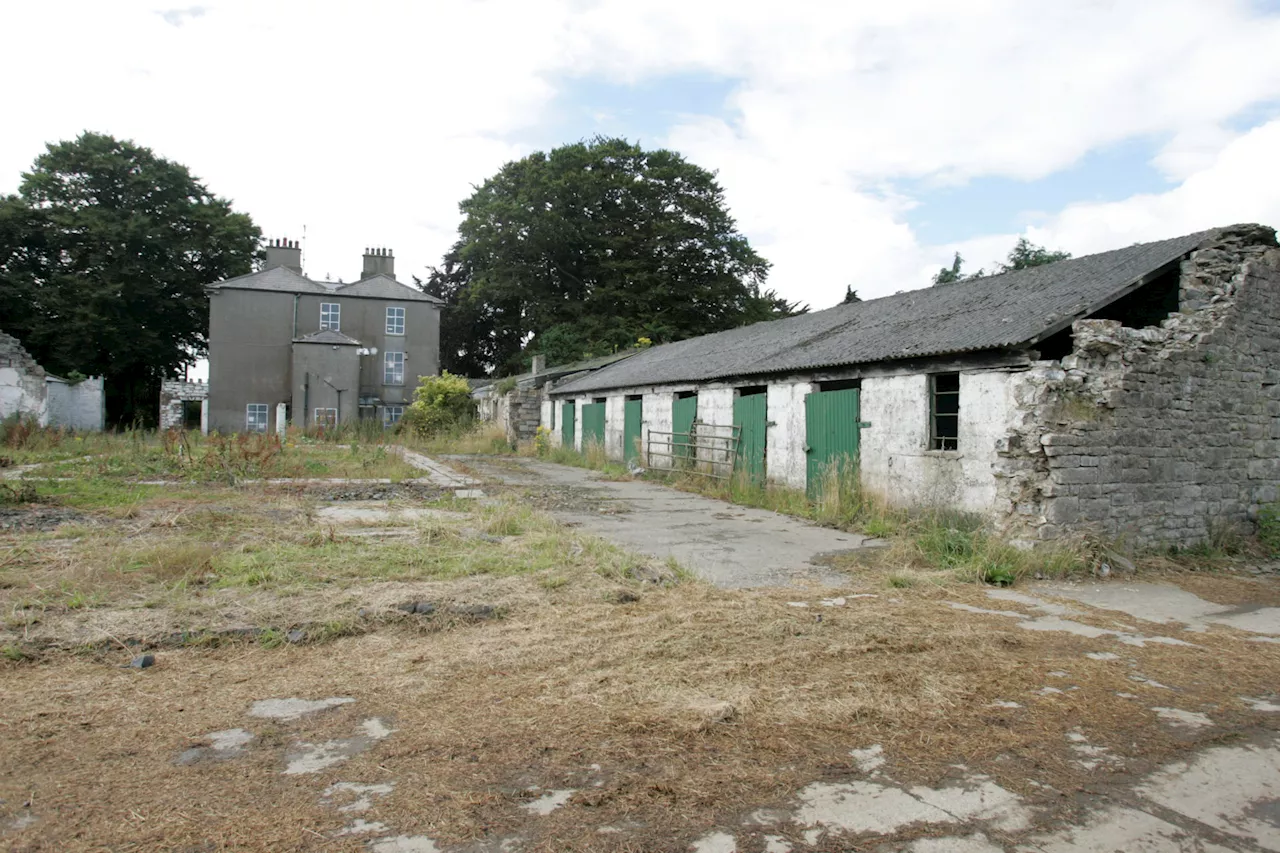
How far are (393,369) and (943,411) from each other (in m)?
29.3

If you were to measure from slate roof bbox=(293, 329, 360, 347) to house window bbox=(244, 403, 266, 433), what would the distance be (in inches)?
132

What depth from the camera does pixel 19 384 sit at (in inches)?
1013

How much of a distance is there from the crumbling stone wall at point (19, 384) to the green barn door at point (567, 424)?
16.9m

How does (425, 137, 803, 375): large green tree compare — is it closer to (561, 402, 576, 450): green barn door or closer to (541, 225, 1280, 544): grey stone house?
(561, 402, 576, 450): green barn door

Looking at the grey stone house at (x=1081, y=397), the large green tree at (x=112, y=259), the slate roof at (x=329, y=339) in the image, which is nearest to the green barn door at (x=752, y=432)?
the grey stone house at (x=1081, y=397)

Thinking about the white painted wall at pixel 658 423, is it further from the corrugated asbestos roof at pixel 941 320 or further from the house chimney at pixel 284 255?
the house chimney at pixel 284 255

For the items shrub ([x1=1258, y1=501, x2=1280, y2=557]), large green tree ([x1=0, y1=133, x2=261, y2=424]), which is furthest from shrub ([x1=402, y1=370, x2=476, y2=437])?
shrub ([x1=1258, y1=501, x2=1280, y2=557])

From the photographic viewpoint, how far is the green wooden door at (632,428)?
67.6ft

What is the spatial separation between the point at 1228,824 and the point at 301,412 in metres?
34.0

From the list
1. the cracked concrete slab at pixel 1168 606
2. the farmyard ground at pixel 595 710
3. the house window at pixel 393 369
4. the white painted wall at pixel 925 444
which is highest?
the house window at pixel 393 369

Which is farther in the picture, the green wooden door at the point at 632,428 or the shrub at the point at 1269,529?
the green wooden door at the point at 632,428

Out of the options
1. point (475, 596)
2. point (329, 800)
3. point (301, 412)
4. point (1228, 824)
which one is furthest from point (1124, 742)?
point (301, 412)

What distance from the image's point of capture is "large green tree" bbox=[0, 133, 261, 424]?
3397cm

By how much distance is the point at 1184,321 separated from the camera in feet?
32.4
